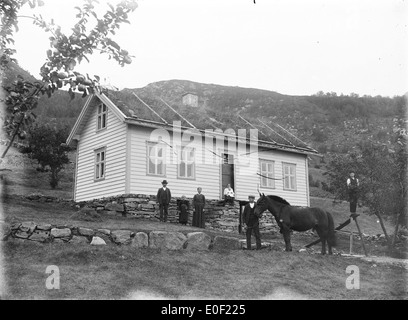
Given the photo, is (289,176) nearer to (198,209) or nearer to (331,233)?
(198,209)

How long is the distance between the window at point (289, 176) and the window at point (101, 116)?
10130 mm

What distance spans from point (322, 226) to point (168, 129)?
9.16 meters

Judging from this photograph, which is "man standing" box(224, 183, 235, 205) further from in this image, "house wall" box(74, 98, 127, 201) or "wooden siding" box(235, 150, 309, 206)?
"house wall" box(74, 98, 127, 201)

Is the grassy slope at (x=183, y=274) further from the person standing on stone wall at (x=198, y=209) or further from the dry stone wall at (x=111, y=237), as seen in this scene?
the person standing on stone wall at (x=198, y=209)

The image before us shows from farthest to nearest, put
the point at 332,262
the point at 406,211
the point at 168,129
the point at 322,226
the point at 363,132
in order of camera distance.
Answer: the point at 363,132 → the point at 168,129 → the point at 406,211 → the point at 322,226 → the point at 332,262

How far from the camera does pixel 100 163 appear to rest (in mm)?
22875

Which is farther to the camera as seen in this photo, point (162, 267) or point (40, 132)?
point (40, 132)

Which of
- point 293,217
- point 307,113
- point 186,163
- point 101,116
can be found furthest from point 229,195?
point 307,113

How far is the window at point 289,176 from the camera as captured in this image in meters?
26.3

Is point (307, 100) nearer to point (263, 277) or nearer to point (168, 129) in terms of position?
point (168, 129)

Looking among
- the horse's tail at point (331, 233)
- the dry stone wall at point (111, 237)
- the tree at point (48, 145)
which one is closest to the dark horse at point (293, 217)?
the horse's tail at point (331, 233)

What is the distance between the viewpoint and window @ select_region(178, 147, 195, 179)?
2241 centimetres
